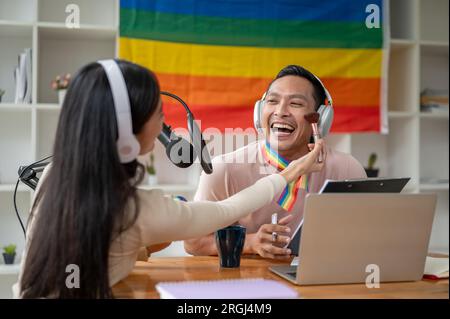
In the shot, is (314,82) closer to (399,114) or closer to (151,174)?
(151,174)

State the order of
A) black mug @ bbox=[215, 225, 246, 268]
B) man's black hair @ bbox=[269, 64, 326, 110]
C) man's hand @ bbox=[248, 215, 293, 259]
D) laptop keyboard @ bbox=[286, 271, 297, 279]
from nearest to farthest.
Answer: laptop keyboard @ bbox=[286, 271, 297, 279] < black mug @ bbox=[215, 225, 246, 268] < man's hand @ bbox=[248, 215, 293, 259] < man's black hair @ bbox=[269, 64, 326, 110]

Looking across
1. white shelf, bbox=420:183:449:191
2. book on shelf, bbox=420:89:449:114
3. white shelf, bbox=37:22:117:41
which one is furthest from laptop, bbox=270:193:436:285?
book on shelf, bbox=420:89:449:114

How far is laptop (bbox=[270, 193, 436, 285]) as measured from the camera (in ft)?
3.09

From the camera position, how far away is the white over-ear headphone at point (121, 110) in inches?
34.9

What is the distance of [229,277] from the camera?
1.06 m

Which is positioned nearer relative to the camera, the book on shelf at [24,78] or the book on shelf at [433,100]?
the book on shelf at [24,78]

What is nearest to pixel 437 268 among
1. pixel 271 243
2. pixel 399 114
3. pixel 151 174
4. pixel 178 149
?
pixel 271 243

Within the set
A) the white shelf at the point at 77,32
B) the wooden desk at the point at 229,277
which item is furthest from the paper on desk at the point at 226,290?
the white shelf at the point at 77,32

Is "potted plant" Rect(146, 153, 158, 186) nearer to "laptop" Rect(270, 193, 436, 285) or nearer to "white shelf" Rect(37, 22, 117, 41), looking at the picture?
"white shelf" Rect(37, 22, 117, 41)

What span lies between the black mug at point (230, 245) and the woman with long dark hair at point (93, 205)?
Answer: 21 centimetres

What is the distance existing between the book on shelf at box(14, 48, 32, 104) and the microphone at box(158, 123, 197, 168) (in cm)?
175

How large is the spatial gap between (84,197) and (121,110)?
16cm

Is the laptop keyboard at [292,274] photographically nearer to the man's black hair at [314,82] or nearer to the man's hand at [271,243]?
the man's hand at [271,243]
